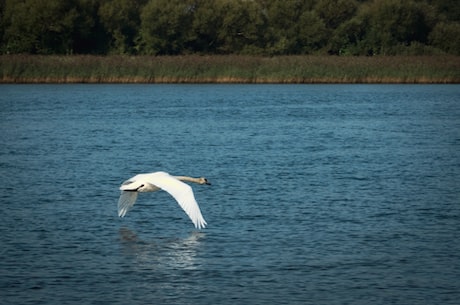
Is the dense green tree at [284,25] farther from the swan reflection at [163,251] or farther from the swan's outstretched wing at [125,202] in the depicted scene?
the swan reflection at [163,251]

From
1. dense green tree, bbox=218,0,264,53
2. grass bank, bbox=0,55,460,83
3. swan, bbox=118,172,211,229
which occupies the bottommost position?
grass bank, bbox=0,55,460,83

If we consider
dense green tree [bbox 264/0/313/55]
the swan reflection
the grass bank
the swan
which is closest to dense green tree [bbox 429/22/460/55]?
dense green tree [bbox 264/0/313/55]

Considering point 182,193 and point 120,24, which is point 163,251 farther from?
point 120,24

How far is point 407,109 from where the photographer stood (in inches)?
1515

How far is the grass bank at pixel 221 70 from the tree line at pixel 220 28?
8990 mm

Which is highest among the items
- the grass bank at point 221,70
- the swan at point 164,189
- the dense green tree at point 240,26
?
the swan at point 164,189

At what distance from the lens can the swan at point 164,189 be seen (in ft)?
43.4

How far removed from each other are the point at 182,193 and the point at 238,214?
232cm

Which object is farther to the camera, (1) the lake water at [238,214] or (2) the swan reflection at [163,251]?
(2) the swan reflection at [163,251]

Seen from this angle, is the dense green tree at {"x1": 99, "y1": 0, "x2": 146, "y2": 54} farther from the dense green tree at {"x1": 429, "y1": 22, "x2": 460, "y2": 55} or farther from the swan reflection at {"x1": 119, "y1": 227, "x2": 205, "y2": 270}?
the swan reflection at {"x1": 119, "y1": 227, "x2": 205, "y2": 270}

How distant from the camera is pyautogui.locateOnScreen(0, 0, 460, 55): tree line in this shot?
201 ft

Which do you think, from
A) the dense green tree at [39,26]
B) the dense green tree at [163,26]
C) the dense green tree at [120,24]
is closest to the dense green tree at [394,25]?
the dense green tree at [163,26]

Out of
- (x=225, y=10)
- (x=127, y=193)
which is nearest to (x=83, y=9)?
(x=225, y=10)

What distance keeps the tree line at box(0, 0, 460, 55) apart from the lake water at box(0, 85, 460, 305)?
28030 millimetres
